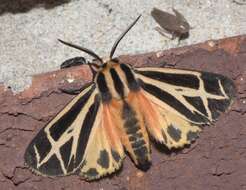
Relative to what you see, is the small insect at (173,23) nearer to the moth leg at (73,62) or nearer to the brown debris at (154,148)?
the brown debris at (154,148)

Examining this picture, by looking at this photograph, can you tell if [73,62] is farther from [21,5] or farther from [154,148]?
[154,148]

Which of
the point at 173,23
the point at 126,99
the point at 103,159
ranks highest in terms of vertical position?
the point at 173,23

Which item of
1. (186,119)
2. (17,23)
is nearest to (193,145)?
(186,119)

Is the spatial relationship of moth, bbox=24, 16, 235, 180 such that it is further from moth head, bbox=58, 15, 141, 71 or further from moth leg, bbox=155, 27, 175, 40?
moth leg, bbox=155, 27, 175, 40

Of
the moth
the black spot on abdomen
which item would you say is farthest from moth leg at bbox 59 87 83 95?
the black spot on abdomen

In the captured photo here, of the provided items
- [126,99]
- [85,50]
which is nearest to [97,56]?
[85,50]

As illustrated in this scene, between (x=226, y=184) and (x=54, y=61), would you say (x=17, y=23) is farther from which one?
(x=226, y=184)
